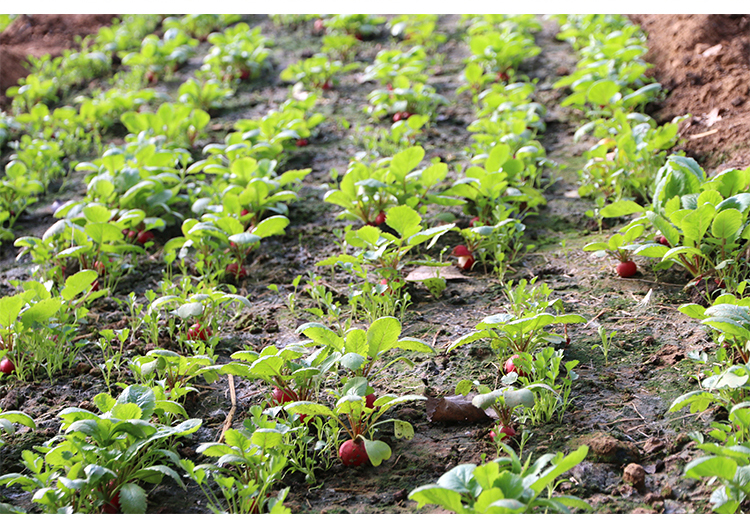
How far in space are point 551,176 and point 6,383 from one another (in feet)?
10.0

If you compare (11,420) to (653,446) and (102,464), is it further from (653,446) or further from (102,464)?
(653,446)

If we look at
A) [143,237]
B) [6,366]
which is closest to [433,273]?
[143,237]

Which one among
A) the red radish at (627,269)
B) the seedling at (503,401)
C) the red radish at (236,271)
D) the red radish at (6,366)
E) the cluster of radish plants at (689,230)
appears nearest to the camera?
the cluster of radish plants at (689,230)

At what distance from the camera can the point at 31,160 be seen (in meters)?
4.53

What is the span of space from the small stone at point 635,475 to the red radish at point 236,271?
205 cm

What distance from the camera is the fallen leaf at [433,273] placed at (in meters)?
3.04

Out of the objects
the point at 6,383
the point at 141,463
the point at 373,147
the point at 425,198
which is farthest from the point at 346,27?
the point at 141,463

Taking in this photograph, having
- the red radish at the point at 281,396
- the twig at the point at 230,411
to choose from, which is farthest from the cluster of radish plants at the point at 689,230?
the twig at the point at 230,411

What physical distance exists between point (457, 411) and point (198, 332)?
3.85ft

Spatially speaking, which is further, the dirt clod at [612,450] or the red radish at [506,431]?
the red radish at [506,431]

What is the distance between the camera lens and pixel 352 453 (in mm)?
2033

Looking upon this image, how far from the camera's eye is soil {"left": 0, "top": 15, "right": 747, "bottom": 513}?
6.32ft

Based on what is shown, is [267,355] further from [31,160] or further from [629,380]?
[31,160]

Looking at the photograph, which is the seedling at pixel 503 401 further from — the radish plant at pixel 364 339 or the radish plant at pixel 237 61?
the radish plant at pixel 237 61
